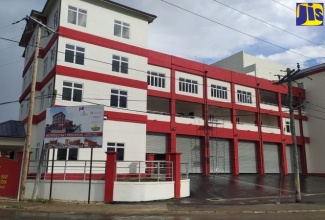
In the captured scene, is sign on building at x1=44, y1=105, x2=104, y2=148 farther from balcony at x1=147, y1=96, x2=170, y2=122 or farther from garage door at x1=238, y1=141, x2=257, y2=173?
garage door at x1=238, y1=141, x2=257, y2=173

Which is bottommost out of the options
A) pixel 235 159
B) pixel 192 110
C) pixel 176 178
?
pixel 176 178

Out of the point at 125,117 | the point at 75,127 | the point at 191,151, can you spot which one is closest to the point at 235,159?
the point at 191,151

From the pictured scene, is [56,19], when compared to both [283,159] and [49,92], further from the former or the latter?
[283,159]

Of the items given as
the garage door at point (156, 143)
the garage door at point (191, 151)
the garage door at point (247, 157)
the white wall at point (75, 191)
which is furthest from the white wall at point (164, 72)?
the white wall at point (75, 191)

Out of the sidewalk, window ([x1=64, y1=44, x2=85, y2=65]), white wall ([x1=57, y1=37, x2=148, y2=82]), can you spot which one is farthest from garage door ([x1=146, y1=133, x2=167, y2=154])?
the sidewalk

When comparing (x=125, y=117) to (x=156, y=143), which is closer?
(x=125, y=117)

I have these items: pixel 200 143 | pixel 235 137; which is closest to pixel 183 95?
pixel 200 143

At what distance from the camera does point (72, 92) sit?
2661cm

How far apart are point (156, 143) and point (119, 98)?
24.8 ft

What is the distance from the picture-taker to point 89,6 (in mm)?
28797

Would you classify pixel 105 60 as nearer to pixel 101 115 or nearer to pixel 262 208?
pixel 101 115

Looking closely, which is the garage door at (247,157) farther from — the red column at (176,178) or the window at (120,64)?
the red column at (176,178)

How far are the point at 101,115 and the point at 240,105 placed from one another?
26.2 meters

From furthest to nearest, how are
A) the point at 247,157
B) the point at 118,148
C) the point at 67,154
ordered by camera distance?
1. the point at 247,157
2. the point at 118,148
3. the point at 67,154
